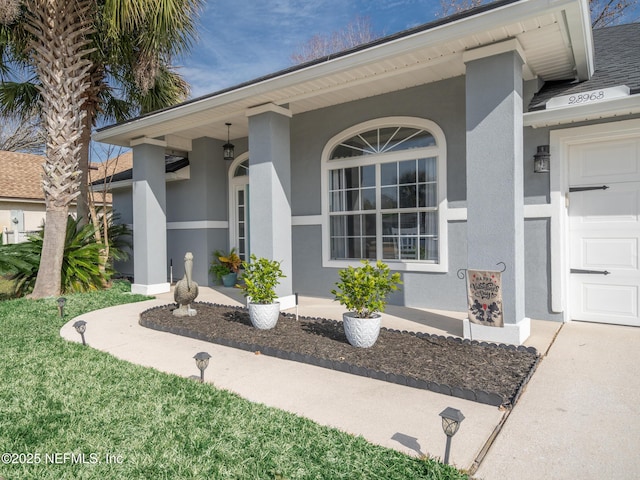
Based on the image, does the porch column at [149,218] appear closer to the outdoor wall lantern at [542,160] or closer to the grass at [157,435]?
the grass at [157,435]

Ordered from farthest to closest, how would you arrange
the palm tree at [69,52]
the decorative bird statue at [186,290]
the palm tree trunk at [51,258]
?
the palm tree trunk at [51,258], the palm tree at [69,52], the decorative bird statue at [186,290]

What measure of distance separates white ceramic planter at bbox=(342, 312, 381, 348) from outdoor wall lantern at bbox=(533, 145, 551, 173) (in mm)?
3017

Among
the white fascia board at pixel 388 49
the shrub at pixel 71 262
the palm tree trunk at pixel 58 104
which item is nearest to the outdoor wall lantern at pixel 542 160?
the white fascia board at pixel 388 49

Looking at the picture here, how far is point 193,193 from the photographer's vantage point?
31.6ft

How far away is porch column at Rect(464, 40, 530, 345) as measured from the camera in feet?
14.4

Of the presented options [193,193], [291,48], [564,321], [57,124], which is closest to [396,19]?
[291,48]

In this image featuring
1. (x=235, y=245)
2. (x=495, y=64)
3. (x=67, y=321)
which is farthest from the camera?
(x=235, y=245)

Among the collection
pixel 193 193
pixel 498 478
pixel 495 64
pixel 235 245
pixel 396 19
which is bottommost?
pixel 498 478

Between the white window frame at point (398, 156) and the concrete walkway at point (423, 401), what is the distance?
1.38 meters

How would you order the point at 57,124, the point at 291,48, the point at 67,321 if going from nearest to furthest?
the point at 67,321 → the point at 57,124 → the point at 291,48

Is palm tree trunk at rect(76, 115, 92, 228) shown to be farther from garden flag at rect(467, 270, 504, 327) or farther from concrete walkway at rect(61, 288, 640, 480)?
garden flag at rect(467, 270, 504, 327)

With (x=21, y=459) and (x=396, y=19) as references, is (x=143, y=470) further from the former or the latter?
(x=396, y=19)

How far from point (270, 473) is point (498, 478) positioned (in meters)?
1.26

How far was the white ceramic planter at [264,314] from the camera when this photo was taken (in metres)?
5.19
